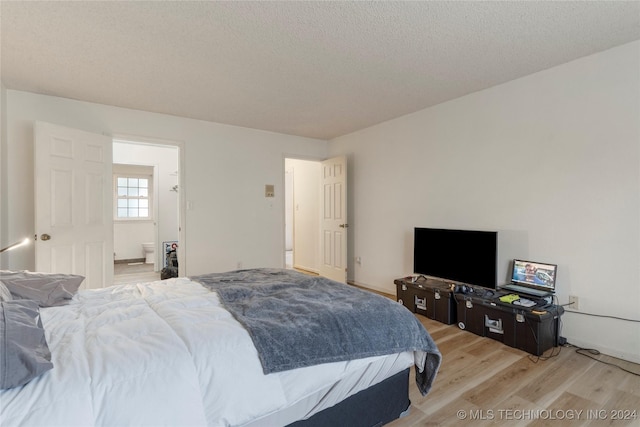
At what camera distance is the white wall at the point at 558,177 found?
245 cm

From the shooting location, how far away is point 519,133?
305 cm

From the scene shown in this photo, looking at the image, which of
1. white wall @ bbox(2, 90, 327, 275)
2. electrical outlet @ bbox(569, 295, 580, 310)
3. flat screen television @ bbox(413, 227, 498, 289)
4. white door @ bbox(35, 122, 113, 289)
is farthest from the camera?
white wall @ bbox(2, 90, 327, 275)

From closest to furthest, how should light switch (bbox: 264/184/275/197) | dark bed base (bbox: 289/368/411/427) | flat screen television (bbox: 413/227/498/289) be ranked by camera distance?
dark bed base (bbox: 289/368/411/427) < flat screen television (bbox: 413/227/498/289) < light switch (bbox: 264/184/275/197)

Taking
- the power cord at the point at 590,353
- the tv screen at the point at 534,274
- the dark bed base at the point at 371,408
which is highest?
the tv screen at the point at 534,274

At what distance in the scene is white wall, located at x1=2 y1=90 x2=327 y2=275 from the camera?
3287 mm

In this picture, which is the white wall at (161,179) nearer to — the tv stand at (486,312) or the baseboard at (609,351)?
the tv stand at (486,312)

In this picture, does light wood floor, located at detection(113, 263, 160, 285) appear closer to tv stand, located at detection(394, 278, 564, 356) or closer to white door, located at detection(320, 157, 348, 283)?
white door, located at detection(320, 157, 348, 283)

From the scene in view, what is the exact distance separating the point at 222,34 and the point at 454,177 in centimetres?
280

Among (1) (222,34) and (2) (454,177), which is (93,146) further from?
(2) (454,177)

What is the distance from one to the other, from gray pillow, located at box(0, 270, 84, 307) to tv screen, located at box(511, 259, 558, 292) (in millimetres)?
3546

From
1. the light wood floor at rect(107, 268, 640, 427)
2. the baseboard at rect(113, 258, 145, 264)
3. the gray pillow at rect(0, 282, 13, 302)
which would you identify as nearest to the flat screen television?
the light wood floor at rect(107, 268, 640, 427)

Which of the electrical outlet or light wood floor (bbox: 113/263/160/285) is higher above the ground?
the electrical outlet

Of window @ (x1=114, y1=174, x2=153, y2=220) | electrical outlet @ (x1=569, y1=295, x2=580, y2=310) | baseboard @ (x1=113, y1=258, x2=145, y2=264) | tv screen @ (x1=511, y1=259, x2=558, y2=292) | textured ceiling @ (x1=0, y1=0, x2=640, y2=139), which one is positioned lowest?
baseboard @ (x1=113, y1=258, x2=145, y2=264)

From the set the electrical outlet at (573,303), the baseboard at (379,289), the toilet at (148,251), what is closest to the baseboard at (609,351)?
the electrical outlet at (573,303)
